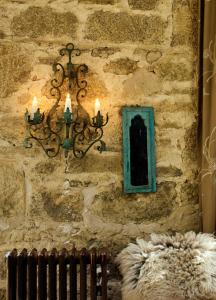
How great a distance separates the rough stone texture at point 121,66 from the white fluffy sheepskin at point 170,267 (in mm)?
839

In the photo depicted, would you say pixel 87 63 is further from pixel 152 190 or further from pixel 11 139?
pixel 152 190

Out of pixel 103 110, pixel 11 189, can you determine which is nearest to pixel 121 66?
pixel 103 110

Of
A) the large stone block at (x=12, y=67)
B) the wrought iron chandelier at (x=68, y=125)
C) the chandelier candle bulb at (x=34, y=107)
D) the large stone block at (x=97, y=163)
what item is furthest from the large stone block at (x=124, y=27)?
the large stone block at (x=97, y=163)

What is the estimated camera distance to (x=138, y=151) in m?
2.06

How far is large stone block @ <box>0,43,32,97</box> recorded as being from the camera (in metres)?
2.01

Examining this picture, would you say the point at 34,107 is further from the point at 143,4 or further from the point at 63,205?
the point at 143,4

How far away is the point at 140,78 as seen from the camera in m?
2.10

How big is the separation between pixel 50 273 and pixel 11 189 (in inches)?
18.6

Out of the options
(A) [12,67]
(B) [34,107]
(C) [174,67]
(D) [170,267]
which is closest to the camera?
(D) [170,267]

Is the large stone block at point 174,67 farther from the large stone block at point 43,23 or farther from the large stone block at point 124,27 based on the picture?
the large stone block at point 43,23

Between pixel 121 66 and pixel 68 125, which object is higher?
pixel 121 66

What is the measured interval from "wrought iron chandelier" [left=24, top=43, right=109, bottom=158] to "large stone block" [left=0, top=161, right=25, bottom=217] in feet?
0.45

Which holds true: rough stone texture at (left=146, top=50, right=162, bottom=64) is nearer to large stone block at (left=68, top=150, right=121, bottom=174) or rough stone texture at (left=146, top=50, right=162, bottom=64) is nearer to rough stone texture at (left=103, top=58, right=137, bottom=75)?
rough stone texture at (left=103, top=58, right=137, bottom=75)

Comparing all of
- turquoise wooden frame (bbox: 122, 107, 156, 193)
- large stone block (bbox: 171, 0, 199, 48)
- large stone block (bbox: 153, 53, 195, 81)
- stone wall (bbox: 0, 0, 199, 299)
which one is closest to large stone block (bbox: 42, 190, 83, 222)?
stone wall (bbox: 0, 0, 199, 299)
